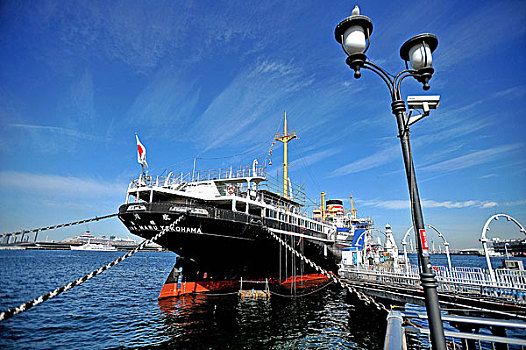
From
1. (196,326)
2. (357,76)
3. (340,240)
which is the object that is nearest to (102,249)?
(340,240)

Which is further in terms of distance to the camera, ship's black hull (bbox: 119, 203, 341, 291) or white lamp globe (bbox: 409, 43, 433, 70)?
ship's black hull (bbox: 119, 203, 341, 291)

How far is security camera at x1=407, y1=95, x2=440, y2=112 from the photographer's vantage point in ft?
14.6

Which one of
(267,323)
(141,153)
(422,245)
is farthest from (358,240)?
(422,245)

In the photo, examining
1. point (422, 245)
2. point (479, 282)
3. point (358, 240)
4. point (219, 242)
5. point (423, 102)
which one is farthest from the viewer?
point (358, 240)

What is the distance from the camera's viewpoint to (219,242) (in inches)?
783

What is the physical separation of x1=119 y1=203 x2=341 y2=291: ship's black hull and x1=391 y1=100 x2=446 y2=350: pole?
14.3 meters

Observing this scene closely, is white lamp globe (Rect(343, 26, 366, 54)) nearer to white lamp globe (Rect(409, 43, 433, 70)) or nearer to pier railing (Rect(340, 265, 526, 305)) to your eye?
white lamp globe (Rect(409, 43, 433, 70))

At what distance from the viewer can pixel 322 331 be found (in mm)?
15156

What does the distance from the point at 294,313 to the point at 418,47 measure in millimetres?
18299

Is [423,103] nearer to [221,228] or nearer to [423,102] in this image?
[423,102]

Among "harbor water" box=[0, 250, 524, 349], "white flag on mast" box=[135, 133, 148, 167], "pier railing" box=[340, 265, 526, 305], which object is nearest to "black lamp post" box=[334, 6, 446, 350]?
"harbor water" box=[0, 250, 524, 349]

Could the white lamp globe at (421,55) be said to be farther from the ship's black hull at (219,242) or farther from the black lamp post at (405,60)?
the ship's black hull at (219,242)

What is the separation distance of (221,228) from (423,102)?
649 inches

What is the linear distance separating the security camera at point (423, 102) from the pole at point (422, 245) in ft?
0.49
